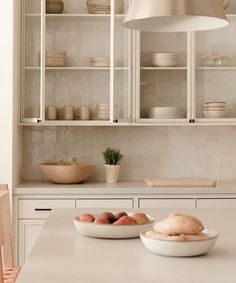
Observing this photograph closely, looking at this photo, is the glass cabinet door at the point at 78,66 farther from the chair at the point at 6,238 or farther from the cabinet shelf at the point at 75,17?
the chair at the point at 6,238

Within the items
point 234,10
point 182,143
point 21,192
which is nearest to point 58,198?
point 21,192

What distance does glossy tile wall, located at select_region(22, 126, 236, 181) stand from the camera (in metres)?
5.05

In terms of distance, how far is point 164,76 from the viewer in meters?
4.83

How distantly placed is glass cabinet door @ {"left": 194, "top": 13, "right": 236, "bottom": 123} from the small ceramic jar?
1060 millimetres

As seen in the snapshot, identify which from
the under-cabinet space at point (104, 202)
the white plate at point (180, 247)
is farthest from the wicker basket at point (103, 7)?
the white plate at point (180, 247)

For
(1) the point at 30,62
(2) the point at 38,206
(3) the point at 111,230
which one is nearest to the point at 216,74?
(1) the point at 30,62

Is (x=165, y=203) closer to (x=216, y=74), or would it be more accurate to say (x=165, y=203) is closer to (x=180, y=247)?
(x=216, y=74)

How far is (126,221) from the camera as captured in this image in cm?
238

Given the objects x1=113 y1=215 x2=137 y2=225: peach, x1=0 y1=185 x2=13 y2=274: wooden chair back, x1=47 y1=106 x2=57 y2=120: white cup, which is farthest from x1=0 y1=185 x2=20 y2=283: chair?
x1=47 y1=106 x2=57 y2=120: white cup

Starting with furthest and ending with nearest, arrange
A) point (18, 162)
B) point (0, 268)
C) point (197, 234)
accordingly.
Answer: point (18, 162) < point (0, 268) < point (197, 234)

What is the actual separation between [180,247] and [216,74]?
9.80 feet

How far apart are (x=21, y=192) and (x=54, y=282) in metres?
2.70

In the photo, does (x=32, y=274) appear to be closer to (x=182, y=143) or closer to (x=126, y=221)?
(x=126, y=221)

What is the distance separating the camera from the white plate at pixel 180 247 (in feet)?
6.68
